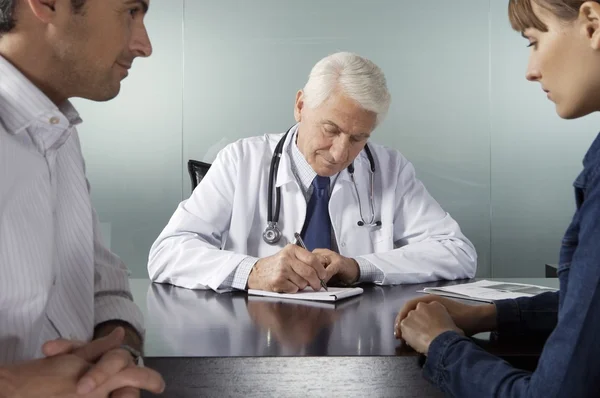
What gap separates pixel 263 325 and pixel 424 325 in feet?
1.18

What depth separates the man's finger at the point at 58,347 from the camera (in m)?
1.16

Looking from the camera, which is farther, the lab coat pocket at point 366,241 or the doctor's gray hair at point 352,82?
the lab coat pocket at point 366,241

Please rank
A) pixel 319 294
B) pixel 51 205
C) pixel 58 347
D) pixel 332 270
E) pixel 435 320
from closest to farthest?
1. pixel 58 347
2. pixel 51 205
3. pixel 435 320
4. pixel 319 294
5. pixel 332 270

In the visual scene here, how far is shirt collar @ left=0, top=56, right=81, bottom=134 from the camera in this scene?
1.25m

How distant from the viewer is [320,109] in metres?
2.60

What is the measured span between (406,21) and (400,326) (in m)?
3.25

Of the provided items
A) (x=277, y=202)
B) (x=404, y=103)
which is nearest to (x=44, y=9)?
(x=277, y=202)

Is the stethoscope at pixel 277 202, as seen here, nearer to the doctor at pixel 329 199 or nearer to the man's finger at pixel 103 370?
the doctor at pixel 329 199

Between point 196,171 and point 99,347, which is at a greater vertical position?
point 196,171

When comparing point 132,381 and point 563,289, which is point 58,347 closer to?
point 132,381

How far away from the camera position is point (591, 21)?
1146mm

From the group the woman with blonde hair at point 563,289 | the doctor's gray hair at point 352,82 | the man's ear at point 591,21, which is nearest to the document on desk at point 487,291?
the woman with blonde hair at point 563,289

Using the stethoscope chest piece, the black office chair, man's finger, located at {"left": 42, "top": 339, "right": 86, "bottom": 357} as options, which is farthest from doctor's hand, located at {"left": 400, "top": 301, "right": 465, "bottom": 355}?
the black office chair

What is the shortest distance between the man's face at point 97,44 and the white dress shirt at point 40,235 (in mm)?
71
